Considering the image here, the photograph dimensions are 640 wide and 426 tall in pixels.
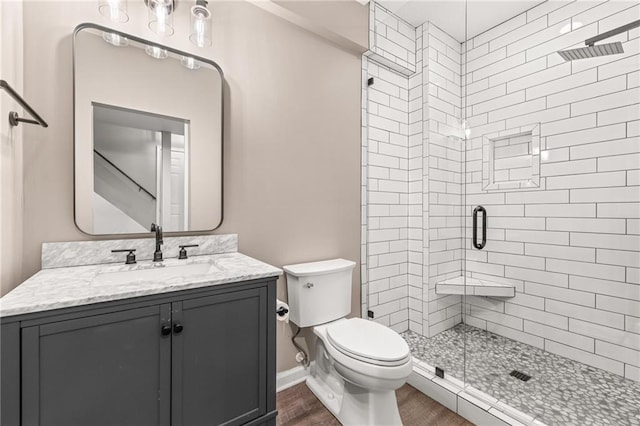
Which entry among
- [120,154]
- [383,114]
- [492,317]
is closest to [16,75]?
[120,154]

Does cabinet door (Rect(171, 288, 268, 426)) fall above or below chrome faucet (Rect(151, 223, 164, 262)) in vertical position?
below

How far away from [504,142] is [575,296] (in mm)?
1297

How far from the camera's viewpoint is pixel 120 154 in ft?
4.59

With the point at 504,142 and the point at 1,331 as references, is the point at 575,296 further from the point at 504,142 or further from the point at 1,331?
the point at 1,331

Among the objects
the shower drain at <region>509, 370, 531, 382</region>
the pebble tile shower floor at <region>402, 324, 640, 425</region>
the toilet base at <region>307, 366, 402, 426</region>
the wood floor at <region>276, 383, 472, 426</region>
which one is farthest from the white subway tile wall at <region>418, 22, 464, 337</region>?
the toilet base at <region>307, 366, 402, 426</region>

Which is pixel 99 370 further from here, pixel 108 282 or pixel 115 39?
pixel 115 39

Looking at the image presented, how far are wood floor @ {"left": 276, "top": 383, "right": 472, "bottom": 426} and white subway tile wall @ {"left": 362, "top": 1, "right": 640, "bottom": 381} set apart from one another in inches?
28.3

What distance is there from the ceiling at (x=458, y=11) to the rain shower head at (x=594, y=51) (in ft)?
1.74

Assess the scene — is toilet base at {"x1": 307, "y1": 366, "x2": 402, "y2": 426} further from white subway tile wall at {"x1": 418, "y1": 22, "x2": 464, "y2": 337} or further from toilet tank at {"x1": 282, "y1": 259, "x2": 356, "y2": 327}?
white subway tile wall at {"x1": 418, "y1": 22, "x2": 464, "y2": 337}

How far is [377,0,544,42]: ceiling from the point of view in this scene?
7.30ft

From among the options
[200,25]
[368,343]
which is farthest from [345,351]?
[200,25]

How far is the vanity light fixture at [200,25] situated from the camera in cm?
146

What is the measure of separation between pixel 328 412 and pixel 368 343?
54cm

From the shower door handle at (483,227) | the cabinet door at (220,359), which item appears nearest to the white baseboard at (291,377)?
the cabinet door at (220,359)
